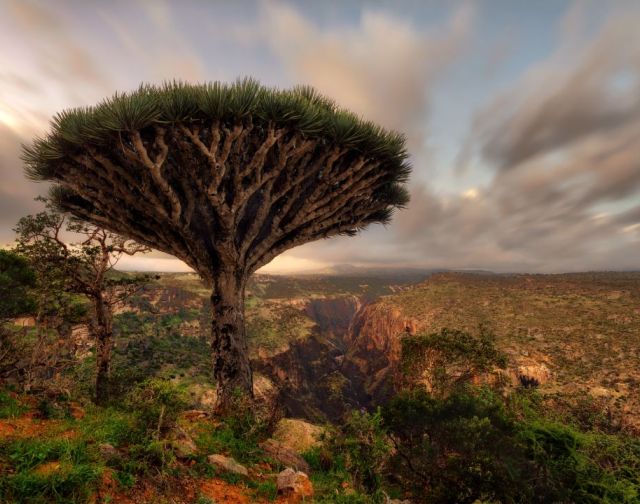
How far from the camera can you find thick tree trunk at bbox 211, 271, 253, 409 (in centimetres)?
898

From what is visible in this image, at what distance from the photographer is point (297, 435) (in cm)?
930

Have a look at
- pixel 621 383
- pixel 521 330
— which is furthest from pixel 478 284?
pixel 621 383

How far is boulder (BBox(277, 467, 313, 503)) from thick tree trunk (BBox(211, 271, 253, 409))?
3.68 metres

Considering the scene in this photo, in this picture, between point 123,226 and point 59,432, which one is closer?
point 59,432

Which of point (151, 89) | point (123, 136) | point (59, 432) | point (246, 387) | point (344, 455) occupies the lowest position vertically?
point (344, 455)

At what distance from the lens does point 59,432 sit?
16.9 feet

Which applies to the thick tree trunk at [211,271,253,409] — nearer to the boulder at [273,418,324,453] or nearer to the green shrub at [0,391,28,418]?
the boulder at [273,418,324,453]

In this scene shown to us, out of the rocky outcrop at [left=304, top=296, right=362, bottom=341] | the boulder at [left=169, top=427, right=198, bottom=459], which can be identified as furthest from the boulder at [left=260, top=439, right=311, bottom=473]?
the rocky outcrop at [left=304, top=296, right=362, bottom=341]

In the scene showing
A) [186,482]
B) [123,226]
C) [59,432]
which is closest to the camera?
[186,482]

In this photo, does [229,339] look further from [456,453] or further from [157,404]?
[456,453]

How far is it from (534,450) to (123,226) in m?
11.7

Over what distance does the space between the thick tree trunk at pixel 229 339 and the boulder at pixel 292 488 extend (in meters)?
3.68

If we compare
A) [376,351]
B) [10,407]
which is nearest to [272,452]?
[10,407]

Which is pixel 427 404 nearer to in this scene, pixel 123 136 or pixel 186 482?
pixel 186 482
